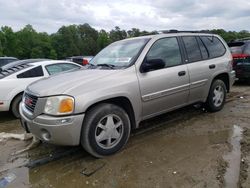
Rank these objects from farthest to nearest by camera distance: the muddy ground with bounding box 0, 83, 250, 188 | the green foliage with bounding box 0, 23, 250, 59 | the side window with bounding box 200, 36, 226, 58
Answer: the green foliage with bounding box 0, 23, 250, 59 < the side window with bounding box 200, 36, 226, 58 < the muddy ground with bounding box 0, 83, 250, 188

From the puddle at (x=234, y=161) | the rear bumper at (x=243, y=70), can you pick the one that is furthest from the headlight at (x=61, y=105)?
the rear bumper at (x=243, y=70)

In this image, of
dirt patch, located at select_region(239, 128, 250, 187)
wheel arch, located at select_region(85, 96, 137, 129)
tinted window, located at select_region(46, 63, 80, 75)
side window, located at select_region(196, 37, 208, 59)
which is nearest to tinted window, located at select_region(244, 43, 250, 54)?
side window, located at select_region(196, 37, 208, 59)

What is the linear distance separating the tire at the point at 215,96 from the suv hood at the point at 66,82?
8.33ft

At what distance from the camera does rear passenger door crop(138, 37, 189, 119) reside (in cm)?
457

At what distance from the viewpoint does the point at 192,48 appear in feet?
18.4

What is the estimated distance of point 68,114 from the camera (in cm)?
376

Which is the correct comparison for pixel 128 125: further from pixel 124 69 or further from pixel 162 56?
pixel 162 56

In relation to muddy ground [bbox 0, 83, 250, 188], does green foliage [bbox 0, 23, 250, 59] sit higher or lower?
higher

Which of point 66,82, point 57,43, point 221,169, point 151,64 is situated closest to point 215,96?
point 151,64

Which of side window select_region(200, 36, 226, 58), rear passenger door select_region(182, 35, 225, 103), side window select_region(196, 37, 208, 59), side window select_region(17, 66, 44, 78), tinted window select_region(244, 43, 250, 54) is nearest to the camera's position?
rear passenger door select_region(182, 35, 225, 103)

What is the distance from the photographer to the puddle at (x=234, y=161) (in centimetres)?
340

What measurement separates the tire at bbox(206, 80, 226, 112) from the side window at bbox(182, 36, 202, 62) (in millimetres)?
781

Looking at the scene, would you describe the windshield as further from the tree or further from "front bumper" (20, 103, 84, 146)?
the tree

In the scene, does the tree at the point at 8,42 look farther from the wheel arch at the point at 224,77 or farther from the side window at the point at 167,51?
the side window at the point at 167,51
